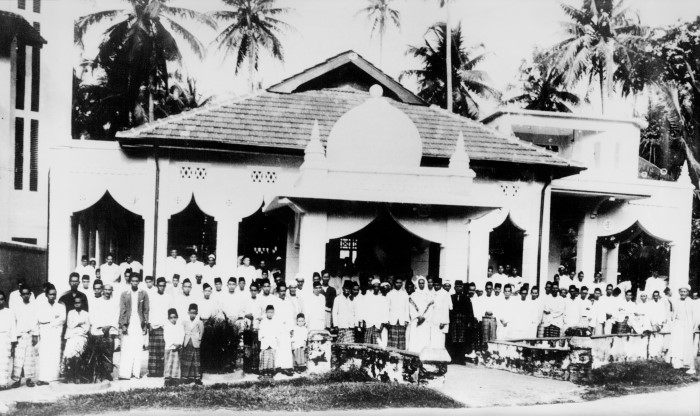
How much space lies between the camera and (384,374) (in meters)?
9.38

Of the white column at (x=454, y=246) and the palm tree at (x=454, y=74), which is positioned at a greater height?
the palm tree at (x=454, y=74)

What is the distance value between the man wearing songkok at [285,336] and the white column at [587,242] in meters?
8.63

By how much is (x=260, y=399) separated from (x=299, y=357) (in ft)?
5.49

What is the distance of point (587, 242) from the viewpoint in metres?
16.8

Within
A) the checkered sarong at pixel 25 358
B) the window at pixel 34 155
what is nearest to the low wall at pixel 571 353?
the checkered sarong at pixel 25 358

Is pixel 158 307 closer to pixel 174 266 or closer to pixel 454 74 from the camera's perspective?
pixel 174 266

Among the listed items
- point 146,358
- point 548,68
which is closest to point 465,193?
point 146,358

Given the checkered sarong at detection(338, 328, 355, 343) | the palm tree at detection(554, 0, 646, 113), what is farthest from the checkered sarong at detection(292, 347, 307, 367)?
the palm tree at detection(554, 0, 646, 113)

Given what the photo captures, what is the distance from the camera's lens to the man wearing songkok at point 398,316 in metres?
11.5

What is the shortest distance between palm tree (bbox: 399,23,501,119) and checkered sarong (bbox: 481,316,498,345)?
12092 millimetres

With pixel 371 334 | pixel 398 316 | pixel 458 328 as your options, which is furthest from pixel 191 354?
pixel 458 328

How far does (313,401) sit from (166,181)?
6.38 meters

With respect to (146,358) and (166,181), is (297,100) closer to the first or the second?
(166,181)

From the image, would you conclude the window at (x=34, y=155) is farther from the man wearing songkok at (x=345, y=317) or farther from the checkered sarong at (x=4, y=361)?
the man wearing songkok at (x=345, y=317)
